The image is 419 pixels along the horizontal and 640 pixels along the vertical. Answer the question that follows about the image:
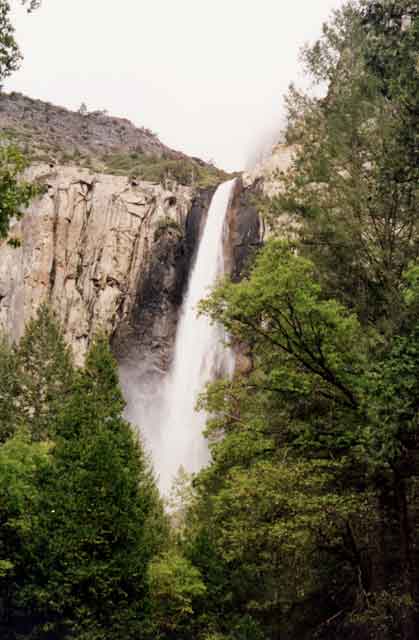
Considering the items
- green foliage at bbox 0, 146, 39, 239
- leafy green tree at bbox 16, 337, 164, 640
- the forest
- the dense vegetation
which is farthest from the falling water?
green foliage at bbox 0, 146, 39, 239

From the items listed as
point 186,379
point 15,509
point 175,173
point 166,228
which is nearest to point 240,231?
point 166,228

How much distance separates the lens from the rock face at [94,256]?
173 feet

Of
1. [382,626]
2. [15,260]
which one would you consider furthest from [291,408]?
[15,260]

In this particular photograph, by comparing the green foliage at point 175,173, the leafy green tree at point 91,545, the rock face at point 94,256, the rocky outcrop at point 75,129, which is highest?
the rocky outcrop at point 75,129

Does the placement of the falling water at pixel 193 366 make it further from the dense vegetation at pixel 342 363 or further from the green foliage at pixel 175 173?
the dense vegetation at pixel 342 363

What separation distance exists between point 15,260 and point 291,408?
151 ft

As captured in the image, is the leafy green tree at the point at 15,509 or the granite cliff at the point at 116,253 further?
the granite cliff at the point at 116,253

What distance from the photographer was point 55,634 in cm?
2544

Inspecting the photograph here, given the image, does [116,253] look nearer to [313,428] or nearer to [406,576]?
[313,428]

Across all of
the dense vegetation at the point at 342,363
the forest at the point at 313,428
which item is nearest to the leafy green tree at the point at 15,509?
the forest at the point at 313,428

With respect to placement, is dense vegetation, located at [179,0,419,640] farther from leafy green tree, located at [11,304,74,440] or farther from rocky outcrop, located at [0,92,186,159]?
rocky outcrop, located at [0,92,186,159]

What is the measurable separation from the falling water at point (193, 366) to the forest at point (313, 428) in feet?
76.2

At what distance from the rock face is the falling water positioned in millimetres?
1945

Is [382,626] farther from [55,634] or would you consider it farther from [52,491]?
[55,634]
